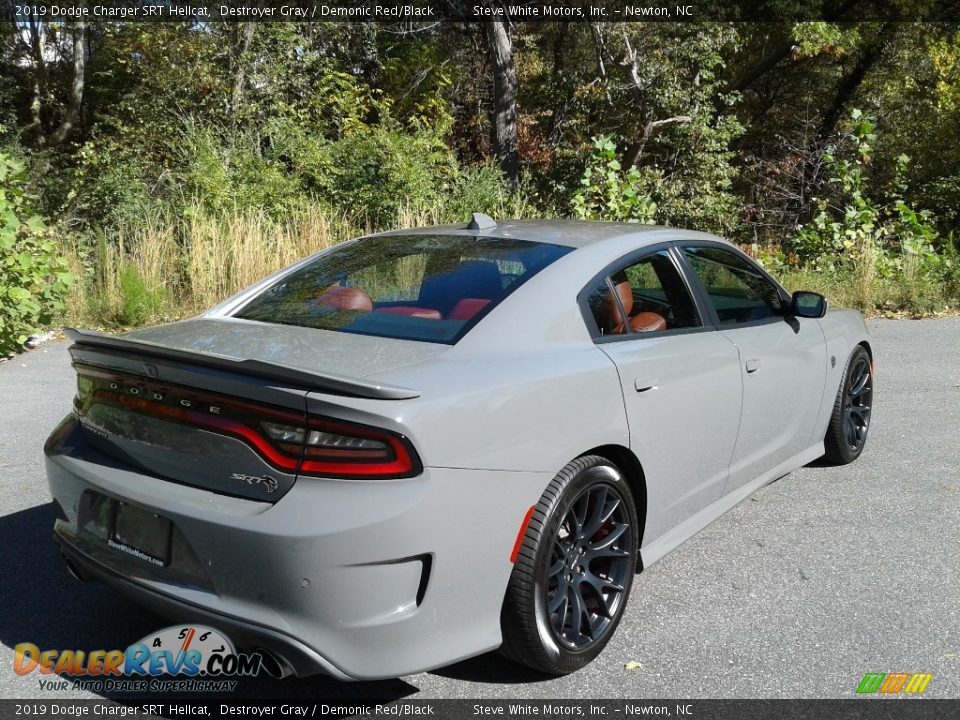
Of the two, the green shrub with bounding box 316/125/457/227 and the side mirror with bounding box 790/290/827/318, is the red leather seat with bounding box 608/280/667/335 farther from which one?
the green shrub with bounding box 316/125/457/227

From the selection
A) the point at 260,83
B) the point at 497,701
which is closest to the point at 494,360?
the point at 497,701

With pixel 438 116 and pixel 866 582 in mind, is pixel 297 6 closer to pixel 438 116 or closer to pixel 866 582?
pixel 438 116

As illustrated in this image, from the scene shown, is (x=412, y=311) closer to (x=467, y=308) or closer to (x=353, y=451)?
(x=467, y=308)

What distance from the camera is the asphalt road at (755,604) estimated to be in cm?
293

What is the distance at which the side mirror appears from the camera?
4.37 metres

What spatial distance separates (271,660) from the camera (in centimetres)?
259

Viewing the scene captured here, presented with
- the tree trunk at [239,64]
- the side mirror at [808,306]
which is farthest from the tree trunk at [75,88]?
the side mirror at [808,306]

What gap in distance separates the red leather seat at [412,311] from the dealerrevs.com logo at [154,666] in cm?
125

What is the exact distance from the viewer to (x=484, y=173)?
13.8 meters

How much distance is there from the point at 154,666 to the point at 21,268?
19.7 feet

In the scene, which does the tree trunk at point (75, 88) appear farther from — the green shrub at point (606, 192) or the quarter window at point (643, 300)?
the quarter window at point (643, 300)

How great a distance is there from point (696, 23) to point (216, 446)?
19016 mm

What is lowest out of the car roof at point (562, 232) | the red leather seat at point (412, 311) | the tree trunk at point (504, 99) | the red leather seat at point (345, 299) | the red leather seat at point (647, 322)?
the red leather seat at point (647, 322)

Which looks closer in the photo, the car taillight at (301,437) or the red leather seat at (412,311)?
the car taillight at (301,437)
